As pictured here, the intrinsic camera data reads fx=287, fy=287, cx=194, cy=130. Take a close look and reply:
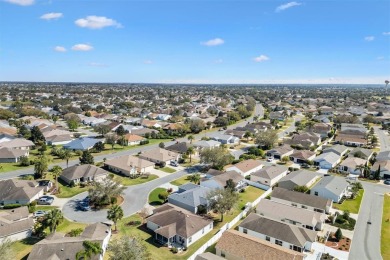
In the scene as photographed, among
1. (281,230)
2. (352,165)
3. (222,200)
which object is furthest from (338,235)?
(352,165)

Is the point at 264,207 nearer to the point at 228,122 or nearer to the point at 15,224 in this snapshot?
the point at 15,224

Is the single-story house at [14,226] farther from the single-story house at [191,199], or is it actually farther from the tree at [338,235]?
the tree at [338,235]

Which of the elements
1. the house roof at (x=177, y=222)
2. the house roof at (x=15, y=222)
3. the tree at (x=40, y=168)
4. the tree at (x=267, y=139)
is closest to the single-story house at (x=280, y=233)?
the house roof at (x=177, y=222)

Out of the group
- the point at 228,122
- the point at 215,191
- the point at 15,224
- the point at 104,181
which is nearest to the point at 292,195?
the point at 215,191

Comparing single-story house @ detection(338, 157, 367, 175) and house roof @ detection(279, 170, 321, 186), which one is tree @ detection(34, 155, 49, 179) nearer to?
house roof @ detection(279, 170, 321, 186)

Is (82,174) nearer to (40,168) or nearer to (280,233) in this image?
(40,168)

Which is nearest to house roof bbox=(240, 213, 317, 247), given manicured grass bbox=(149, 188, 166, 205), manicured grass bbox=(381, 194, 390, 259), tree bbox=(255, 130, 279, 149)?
manicured grass bbox=(381, 194, 390, 259)
